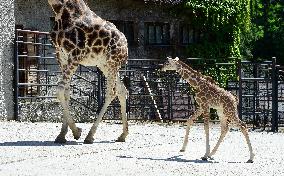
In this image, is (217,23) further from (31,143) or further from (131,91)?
(31,143)

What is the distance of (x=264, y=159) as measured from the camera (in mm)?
10344

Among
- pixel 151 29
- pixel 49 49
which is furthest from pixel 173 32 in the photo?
pixel 49 49

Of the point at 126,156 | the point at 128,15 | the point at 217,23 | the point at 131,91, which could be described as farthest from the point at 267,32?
the point at 126,156

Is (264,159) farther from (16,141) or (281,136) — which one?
(281,136)

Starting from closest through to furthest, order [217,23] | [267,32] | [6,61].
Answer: [6,61]
[217,23]
[267,32]

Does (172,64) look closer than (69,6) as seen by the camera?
Yes

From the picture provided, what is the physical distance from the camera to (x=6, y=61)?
16375 millimetres

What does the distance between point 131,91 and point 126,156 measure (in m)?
11.0

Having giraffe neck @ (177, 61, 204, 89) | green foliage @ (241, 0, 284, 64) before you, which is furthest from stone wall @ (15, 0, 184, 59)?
green foliage @ (241, 0, 284, 64)

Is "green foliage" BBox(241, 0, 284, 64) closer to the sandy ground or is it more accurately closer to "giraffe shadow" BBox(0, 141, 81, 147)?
the sandy ground

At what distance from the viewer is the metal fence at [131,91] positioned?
56.3 feet

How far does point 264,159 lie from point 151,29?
17.0 metres

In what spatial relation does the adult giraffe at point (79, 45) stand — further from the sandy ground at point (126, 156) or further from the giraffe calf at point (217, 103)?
the giraffe calf at point (217, 103)

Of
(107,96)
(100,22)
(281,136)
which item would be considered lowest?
(281,136)
